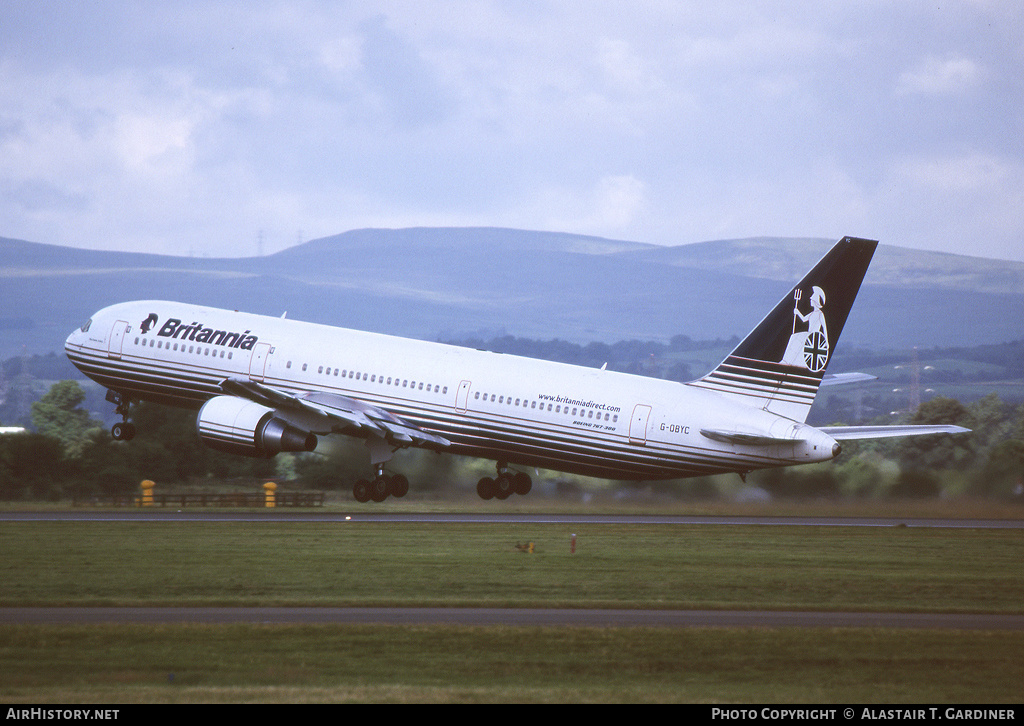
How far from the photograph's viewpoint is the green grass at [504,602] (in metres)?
20.0

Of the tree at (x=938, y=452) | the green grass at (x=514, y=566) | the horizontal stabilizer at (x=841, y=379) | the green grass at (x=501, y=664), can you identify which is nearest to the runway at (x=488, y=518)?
the green grass at (x=514, y=566)

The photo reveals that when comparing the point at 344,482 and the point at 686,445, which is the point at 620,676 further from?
the point at 344,482

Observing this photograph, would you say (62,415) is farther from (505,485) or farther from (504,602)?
(504,602)

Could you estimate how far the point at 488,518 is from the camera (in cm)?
4853

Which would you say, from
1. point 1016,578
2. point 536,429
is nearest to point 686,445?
point 536,429

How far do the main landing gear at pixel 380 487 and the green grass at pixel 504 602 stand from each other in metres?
5.93

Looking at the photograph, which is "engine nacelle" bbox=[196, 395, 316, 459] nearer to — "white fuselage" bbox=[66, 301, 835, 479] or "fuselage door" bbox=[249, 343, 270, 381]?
"fuselage door" bbox=[249, 343, 270, 381]

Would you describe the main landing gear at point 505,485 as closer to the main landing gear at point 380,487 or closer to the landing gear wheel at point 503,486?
the landing gear wheel at point 503,486

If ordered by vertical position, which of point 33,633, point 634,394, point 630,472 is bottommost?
point 33,633

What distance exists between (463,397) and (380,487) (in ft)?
21.4

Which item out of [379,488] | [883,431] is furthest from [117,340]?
[883,431]

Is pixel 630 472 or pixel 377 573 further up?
pixel 630 472

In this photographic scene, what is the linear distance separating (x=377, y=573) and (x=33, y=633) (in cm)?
1033

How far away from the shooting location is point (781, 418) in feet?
140
